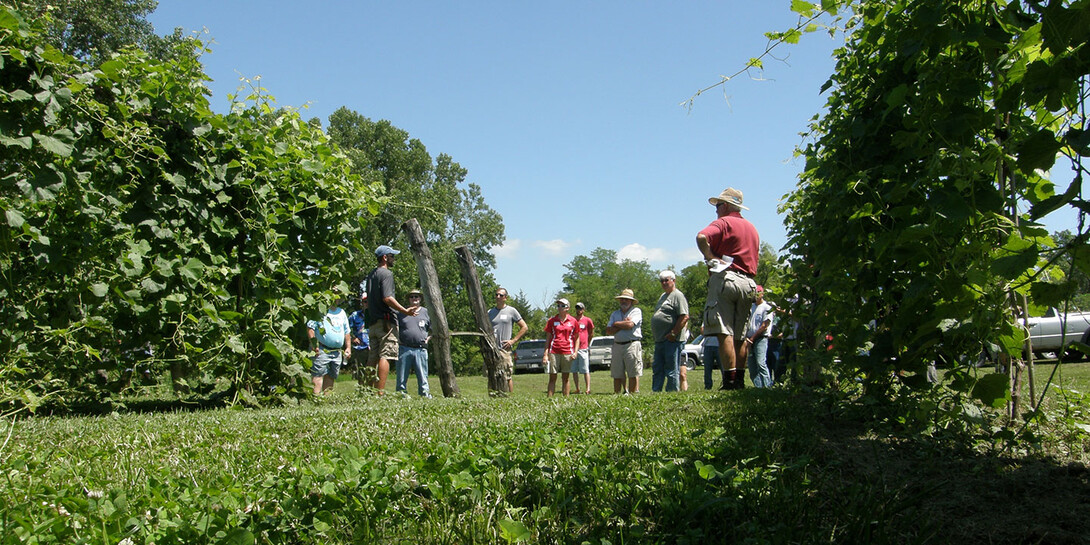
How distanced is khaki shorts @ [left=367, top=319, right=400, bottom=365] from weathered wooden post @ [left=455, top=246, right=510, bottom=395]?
4.21 feet

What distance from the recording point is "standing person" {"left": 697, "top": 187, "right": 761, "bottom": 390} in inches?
250

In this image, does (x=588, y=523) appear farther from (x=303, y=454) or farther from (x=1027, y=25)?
(x=1027, y=25)

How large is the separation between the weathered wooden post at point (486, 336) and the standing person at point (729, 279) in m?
2.54

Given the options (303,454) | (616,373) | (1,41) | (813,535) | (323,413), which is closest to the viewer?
(813,535)

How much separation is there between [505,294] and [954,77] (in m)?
8.50

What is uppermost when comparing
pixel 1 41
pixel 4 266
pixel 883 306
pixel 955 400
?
pixel 1 41

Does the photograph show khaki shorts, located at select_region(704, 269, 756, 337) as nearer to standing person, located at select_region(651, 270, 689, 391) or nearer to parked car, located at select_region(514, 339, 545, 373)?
standing person, located at select_region(651, 270, 689, 391)

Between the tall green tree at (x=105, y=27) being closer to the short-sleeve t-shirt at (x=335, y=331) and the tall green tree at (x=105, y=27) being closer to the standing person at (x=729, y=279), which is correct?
the short-sleeve t-shirt at (x=335, y=331)

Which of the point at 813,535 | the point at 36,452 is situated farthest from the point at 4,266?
the point at 813,535

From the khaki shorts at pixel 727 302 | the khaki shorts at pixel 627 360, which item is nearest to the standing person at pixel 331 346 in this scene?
the khaki shorts at pixel 627 360

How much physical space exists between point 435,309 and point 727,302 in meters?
3.22

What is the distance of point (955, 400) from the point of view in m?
2.82

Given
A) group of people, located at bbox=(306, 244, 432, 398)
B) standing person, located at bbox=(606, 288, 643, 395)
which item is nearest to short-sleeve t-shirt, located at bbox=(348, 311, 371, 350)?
group of people, located at bbox=(306, 244, 432, 398)

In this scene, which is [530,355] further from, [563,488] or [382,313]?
[563,488]
